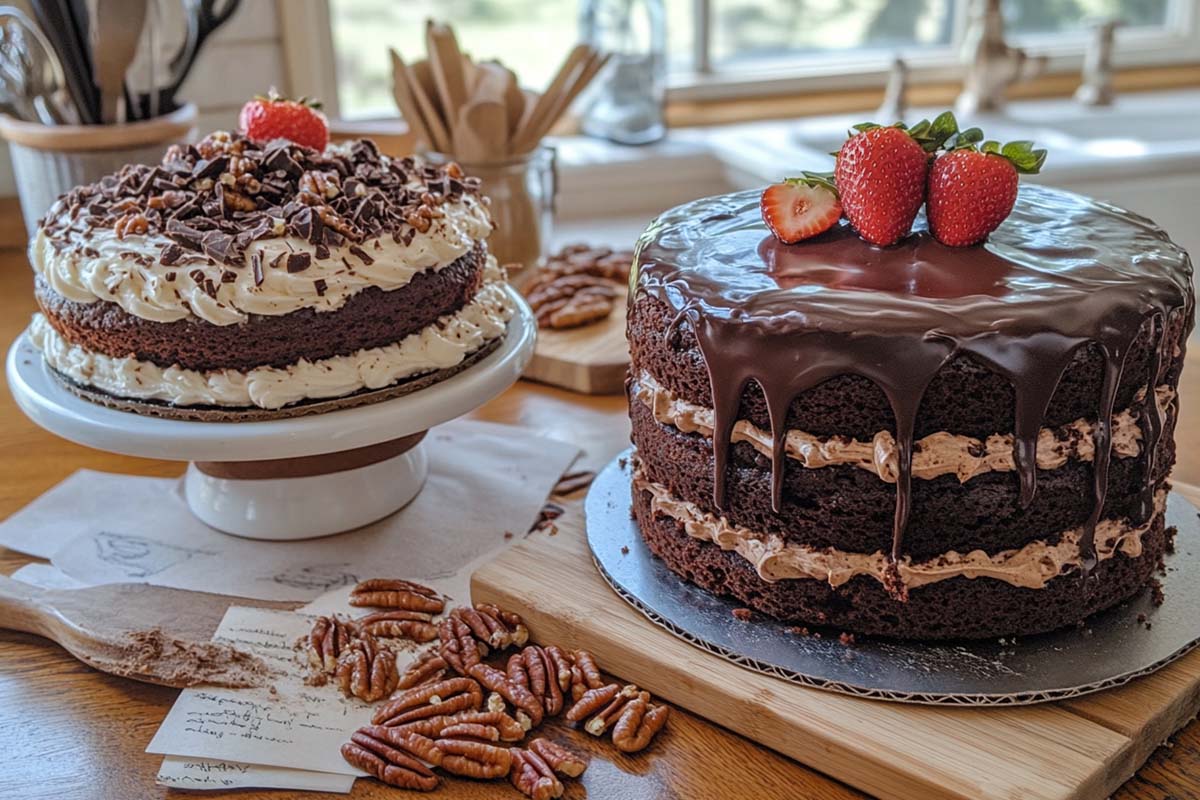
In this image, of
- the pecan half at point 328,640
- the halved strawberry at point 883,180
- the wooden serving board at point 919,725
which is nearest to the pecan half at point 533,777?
the wooden serving board at point 919,725

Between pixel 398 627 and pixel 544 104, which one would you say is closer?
pixel 398 627

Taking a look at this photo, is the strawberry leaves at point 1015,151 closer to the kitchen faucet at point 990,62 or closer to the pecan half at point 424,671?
the pecan half at point 424,671

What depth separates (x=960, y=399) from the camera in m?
0.99

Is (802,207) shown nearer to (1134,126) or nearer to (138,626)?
(138,626)

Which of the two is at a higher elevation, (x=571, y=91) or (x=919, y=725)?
(x=571, y=91)

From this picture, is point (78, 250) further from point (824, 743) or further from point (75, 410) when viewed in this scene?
point (824, 743)

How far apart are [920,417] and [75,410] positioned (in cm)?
83

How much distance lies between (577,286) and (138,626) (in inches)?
37.5

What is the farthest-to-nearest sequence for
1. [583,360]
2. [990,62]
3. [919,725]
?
[990,62], [583,360], [919,725]

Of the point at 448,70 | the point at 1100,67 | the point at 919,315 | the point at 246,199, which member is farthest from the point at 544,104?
the point at 1100,67

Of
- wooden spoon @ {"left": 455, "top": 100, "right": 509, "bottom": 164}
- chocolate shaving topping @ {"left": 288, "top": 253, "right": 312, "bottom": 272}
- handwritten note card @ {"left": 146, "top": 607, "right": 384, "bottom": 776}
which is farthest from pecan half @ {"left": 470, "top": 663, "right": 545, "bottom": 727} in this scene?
wooden spoon @ {"left": 455, "top": 100, "right": 509, "bottom": 164}

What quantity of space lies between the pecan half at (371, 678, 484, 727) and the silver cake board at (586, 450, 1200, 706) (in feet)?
0.58

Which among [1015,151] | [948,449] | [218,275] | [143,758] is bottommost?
[143,758]

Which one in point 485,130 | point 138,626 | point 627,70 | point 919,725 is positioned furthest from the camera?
point 627,70
